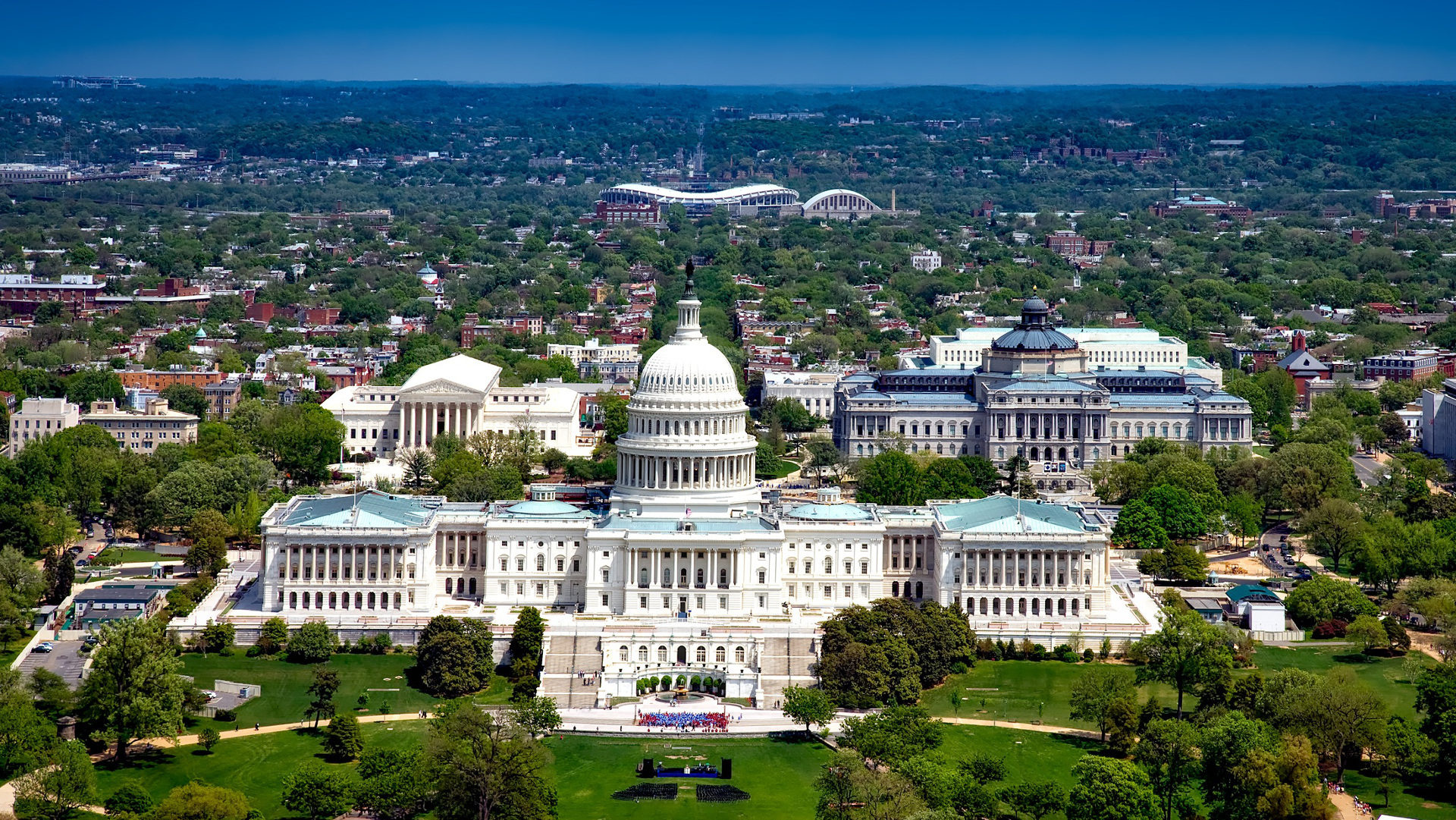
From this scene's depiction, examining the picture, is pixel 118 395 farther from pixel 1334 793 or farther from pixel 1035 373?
pixel 1334 793

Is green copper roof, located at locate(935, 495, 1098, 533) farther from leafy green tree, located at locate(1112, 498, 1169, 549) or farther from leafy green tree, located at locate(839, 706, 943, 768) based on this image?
leafy green tree, located at locate(839, 706, 943, 768)

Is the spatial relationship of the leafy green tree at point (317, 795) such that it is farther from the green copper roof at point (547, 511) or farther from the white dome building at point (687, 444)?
the white dome building at point (687, 444)

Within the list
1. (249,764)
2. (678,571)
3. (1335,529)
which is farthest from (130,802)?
(1335,529)

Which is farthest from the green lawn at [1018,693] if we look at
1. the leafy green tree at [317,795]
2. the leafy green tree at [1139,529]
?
the leafy green tree at [317,795]

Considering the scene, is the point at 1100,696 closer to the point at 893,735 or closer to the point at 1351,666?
the point at 893,735

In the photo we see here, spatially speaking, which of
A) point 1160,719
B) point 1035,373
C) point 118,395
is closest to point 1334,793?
point 1160,719

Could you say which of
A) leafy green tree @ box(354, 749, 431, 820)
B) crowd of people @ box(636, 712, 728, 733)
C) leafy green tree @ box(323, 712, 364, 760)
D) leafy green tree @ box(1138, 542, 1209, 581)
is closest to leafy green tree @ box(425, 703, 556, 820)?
leafy green tree @ box(354, 749, 431, 820)
